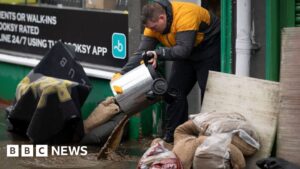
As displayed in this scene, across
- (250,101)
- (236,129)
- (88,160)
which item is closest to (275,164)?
(236,129)

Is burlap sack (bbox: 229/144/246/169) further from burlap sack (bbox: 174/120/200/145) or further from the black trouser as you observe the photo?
the black trouser

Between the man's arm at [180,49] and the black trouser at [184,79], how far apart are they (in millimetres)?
387

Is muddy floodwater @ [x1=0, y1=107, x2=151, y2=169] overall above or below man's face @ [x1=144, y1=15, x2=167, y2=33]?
below

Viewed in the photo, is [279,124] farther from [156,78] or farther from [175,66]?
[175,66]

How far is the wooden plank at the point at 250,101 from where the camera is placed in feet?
19.7

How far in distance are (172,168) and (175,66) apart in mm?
1782

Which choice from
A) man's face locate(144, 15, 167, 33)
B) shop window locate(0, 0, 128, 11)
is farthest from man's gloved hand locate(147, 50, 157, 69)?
shop window locate(0, 0, 128, 11)

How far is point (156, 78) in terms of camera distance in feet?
20.9

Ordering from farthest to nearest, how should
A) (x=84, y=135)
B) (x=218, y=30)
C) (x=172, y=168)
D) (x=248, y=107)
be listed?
(x=84, y=135) < (x=218, y=30) < (x=248, y=107) < (x=172, y=168)

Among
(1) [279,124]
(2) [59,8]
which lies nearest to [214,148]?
(1) [279,124]

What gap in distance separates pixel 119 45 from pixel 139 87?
1.91 meters

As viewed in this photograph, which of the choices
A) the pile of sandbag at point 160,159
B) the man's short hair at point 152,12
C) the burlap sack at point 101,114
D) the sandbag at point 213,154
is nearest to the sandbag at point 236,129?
the sandbag at point 213,154

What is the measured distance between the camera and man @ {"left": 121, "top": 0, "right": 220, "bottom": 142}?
6730mm

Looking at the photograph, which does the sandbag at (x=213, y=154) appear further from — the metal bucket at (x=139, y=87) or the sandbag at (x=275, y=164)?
the metal bucket at (x=139, y=87)
